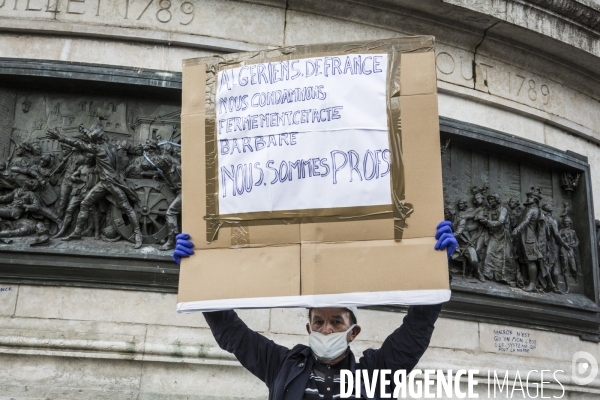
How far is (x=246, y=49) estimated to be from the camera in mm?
9336

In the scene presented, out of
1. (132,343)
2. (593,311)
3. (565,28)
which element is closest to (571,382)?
(593,311)

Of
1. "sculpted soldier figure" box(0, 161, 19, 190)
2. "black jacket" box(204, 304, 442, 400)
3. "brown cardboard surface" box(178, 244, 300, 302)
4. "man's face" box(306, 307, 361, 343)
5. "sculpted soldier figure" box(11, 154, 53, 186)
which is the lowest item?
"black jacket" box(204, 304, 442, 400)

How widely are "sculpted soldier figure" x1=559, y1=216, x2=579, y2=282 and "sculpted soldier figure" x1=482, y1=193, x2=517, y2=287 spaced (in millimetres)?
1087

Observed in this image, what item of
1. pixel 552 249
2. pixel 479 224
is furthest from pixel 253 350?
pixel 552 249

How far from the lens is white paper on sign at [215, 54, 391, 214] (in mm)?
4805

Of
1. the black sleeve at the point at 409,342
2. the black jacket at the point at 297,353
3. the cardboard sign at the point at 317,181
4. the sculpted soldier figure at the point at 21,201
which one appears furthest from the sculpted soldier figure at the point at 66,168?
the black sleeve at the point at 409,342

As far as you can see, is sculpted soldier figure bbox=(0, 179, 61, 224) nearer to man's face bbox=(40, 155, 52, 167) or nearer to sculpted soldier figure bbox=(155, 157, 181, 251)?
man's face bbox=(40, 155, 52, 167)

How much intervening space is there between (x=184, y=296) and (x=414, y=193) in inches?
63.7

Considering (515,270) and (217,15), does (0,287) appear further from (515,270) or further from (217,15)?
(515,270)

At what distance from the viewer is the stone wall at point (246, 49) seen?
313 inches

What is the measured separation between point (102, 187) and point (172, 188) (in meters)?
0.80

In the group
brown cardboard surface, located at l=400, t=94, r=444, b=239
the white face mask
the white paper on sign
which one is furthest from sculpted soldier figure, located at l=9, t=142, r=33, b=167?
the white face mask

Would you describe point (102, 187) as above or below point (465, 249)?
above

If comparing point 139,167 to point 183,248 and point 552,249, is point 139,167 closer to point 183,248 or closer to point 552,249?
point 183,248
